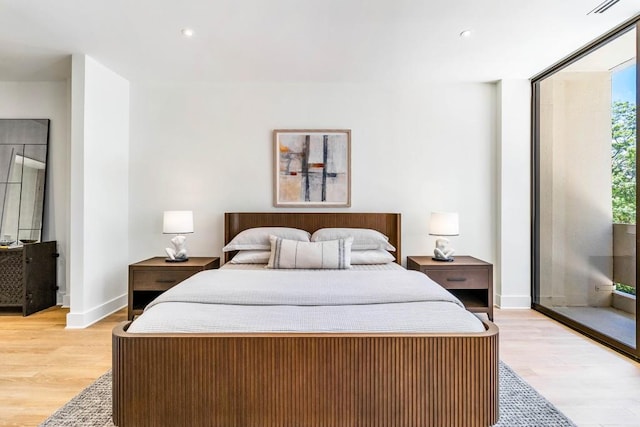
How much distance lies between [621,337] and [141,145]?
4810 mm

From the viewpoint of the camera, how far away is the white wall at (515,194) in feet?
12.3

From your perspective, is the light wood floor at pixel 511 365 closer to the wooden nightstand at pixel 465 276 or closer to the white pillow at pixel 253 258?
the wooden nightstand at pixel 465 276

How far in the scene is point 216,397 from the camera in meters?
1.53

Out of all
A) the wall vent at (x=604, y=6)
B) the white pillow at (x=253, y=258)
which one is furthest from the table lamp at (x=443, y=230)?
the wall vent at (x=604, y=6)

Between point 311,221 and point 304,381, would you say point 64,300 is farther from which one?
point 304,381

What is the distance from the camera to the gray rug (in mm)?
1773

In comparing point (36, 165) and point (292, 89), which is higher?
point (292, 89)

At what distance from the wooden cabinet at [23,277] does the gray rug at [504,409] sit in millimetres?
2055

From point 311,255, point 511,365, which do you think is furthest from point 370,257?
point 511,365

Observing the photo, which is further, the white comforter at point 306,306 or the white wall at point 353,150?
the white wall at point 353,150

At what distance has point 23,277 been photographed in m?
3.49

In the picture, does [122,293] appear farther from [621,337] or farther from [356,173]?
[621,337]

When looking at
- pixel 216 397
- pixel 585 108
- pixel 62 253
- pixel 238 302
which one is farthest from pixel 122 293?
pixel 585 108

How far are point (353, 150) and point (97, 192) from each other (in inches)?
103
